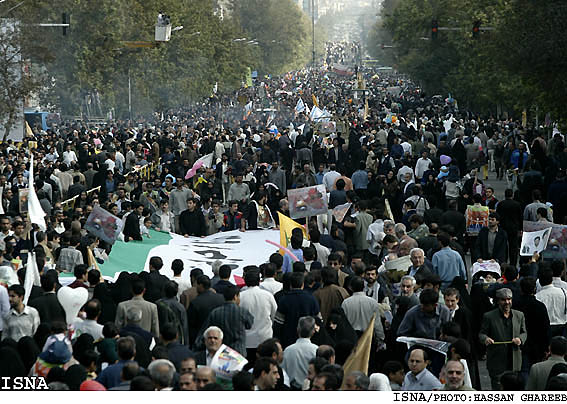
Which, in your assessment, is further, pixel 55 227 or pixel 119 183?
pixel 119 183

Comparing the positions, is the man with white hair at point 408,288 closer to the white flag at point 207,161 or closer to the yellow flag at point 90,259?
the yellow flag at point 90,259

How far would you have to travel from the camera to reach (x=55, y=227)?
1805cm

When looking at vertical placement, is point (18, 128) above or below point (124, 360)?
below

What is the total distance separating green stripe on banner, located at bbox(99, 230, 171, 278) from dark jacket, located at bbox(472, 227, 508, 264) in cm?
463

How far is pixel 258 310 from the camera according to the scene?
1197 centimetres

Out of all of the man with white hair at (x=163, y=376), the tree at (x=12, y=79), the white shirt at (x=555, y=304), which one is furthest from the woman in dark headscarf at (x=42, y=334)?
the tree at (x=12, y=79)

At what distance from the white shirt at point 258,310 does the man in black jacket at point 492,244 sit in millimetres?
5342

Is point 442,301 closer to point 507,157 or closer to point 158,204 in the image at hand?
point 158,204

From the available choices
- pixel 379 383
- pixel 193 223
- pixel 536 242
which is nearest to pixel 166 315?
pixel 379 383

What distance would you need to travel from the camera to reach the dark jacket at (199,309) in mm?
12133

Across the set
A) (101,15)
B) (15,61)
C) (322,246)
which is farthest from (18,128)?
(322,246)

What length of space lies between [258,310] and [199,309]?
0.60m

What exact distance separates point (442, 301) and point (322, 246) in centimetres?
352
